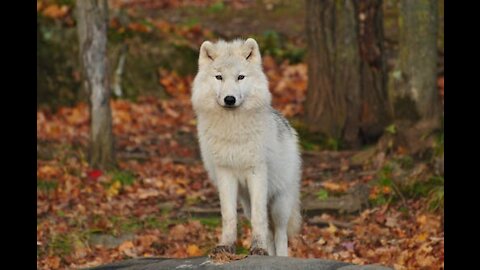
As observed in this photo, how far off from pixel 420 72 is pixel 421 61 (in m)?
0.15

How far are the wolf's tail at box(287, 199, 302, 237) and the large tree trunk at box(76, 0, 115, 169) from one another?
5.20m

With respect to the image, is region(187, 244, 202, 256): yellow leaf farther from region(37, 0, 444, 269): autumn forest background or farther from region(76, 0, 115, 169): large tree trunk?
region(76, 0, 115, 169): large tree trunk

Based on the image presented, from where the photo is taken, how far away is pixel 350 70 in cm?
1608

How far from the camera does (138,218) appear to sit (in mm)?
12578

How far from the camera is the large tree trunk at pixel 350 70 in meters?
16.0

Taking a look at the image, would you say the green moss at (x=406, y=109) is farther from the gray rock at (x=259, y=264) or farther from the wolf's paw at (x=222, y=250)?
the gray rock at (x=259, y=264)

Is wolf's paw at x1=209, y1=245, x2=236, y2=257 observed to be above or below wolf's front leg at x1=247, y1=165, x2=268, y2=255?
below

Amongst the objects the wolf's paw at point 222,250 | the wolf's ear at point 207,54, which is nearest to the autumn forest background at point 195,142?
the wolf's paw at point 222,250

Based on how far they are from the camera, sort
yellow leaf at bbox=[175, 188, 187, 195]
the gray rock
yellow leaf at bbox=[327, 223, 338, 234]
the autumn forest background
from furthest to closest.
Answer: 1. yellow leaf at bbox=[175, 188, 187, 195]
2. yellow leaf at bbox=[327, 223, 338, 234]
3. the autumn forest background
4. the gray rock

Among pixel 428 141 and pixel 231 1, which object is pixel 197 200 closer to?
pixel 428 141

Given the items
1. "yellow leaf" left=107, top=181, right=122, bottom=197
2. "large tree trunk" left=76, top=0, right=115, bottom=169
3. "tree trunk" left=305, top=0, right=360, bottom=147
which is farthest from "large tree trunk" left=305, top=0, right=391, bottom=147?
"yellow leaf" left=107, top=181, right=122, bottom=197

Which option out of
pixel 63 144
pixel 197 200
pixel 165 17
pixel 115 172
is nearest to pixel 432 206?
pixel 197 200

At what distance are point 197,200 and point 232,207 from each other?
463 centimetres

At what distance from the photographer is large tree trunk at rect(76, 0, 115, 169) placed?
14109 mm
